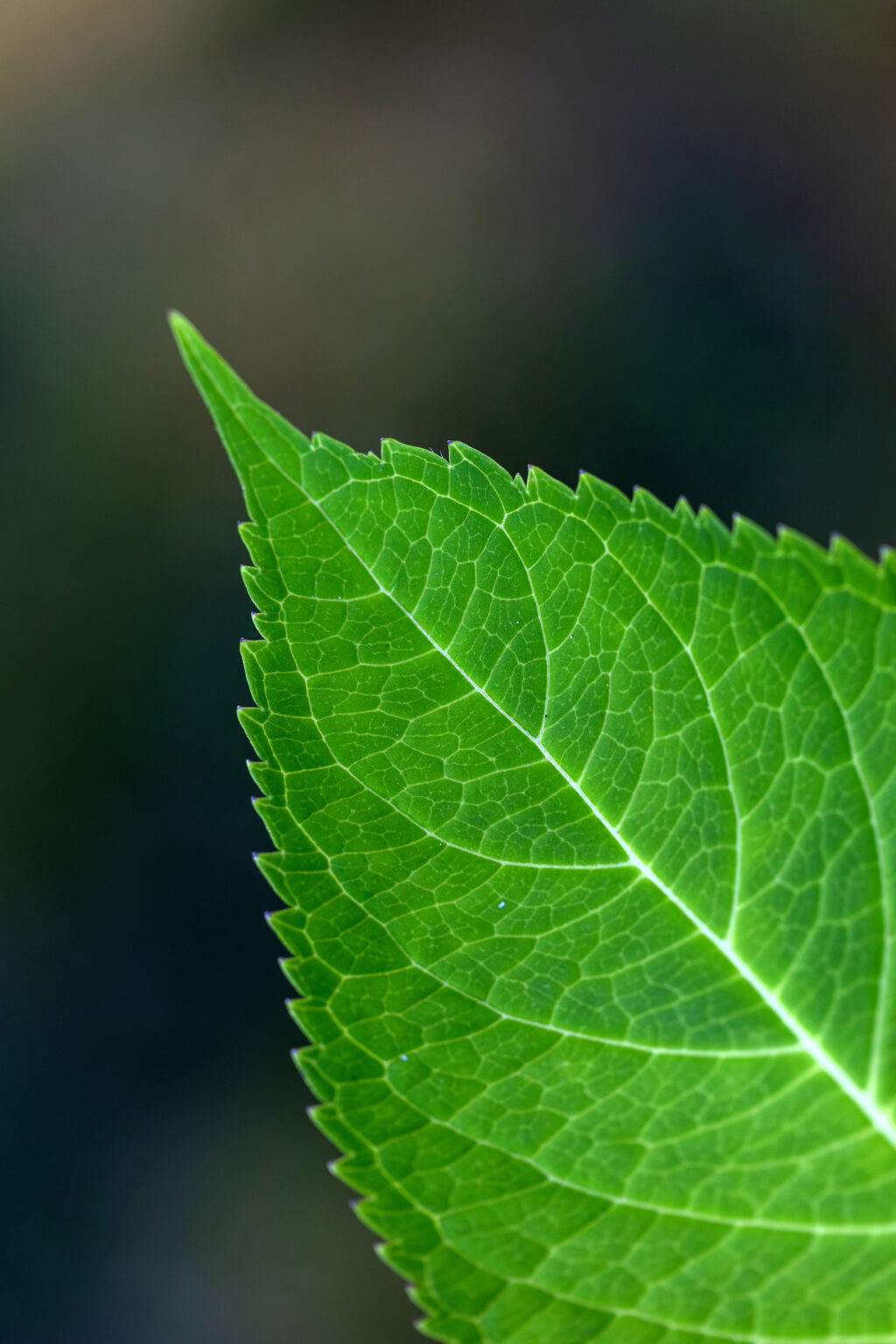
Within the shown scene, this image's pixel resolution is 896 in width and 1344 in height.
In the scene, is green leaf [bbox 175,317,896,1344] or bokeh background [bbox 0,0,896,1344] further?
bokeh background [bbox 0,0,896,1344]

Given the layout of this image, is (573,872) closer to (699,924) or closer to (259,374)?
(699,924)

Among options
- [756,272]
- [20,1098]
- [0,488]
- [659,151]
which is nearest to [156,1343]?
[20,1098]

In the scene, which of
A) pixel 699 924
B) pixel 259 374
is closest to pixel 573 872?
pixel 699 924

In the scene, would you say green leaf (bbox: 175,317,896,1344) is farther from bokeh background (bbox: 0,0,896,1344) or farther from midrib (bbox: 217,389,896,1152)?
bokeh background (bbox: 0,0,896,1344)

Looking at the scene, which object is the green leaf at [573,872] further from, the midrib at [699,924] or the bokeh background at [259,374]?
the bokeh background at [259,374]

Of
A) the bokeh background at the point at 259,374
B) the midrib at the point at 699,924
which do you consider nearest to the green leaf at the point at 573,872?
the midrib at the point at 699,924

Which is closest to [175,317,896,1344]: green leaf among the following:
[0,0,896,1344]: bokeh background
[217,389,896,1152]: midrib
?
[217,389,896,1152]: midrib
